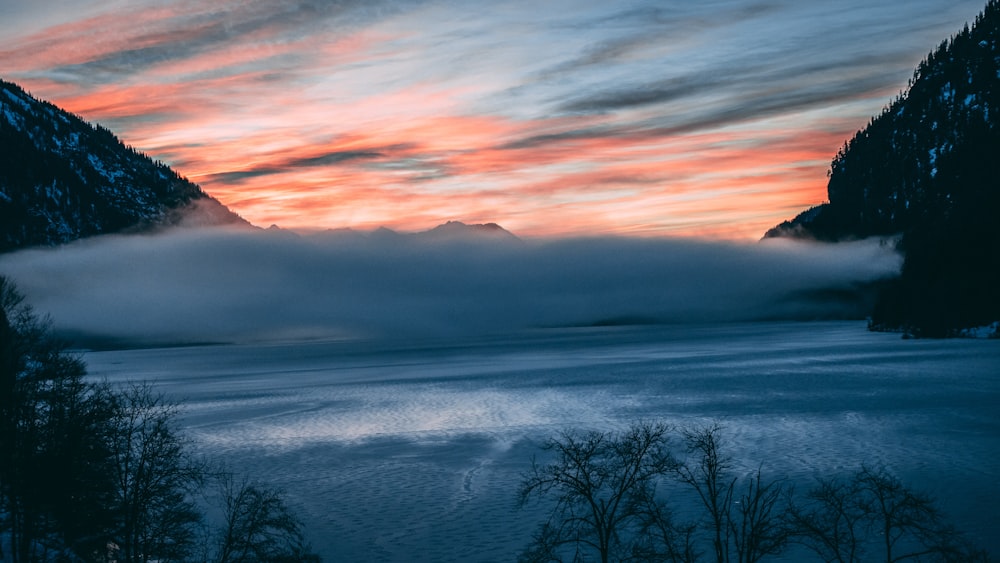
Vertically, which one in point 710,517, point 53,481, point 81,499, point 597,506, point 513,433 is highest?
point 53,481

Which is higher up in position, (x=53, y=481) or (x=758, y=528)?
(x=53, y=481)

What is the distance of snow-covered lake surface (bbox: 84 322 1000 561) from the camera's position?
53809mm

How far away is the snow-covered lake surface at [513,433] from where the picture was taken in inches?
2118

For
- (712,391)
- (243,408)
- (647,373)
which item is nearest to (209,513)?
(243,408)

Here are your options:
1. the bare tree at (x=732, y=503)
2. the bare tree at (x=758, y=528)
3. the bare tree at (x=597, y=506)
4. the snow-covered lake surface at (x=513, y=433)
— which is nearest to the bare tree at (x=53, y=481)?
the snow-covered lake surface at (x=513, y=433)

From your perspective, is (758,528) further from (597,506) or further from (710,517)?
(710,517)

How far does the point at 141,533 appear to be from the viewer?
127 feet

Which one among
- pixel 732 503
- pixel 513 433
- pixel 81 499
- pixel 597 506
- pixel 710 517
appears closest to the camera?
pixel 81 499

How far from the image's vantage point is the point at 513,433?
9694 cm

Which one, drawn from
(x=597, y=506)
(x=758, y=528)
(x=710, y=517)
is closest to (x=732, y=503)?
(x=710, y=517)

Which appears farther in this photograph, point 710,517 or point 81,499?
point 710,517

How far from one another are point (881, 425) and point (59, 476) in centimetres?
8554

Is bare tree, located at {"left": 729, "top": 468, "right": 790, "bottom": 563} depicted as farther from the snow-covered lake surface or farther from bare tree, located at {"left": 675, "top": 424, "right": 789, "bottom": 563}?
the snow-covered lake surface

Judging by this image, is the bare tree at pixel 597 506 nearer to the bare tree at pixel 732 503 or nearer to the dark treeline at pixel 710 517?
the dark treeline at pixel 710 517
